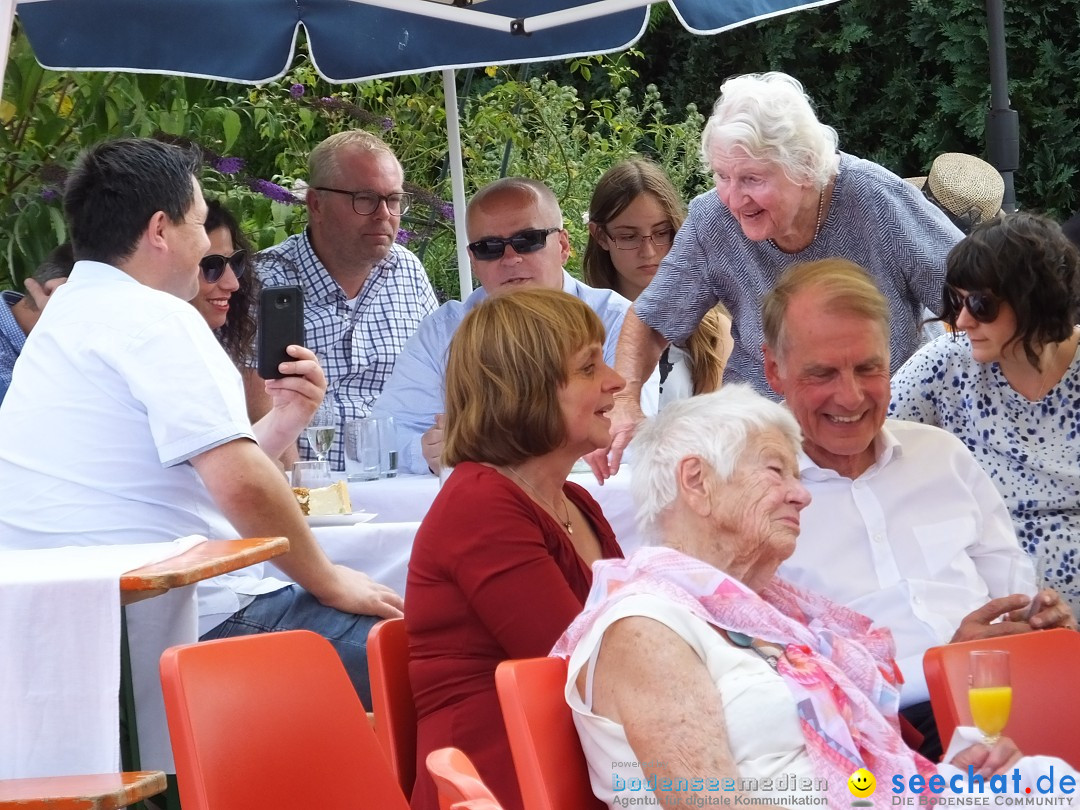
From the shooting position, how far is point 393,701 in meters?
2.45

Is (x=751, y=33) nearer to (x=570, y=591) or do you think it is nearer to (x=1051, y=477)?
(x=1051, y=477)

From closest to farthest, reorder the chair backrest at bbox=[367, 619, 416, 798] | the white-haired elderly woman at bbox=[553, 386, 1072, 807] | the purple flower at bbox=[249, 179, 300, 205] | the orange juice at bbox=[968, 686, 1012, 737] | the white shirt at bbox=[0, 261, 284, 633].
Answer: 1. the white-haired elderly woman at bbox=[553, 386, 1072, 807]
2. the orange juice at bbox=[968, 686, 1012, 737]
3. the chair backrest at bbox=[367, 619, 416, 798]
4. the white shirt at bbox=[0, 261, 284, 633]
5. the purple flower at bbox=[249, 179, 300, 205]

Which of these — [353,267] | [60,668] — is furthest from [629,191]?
[60,668]

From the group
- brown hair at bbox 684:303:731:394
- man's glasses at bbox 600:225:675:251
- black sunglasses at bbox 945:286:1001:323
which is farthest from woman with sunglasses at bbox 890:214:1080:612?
man's glasses at bbox 600:225:675:251

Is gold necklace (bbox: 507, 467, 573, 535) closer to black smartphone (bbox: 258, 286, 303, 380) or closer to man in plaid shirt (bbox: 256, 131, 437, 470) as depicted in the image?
black smartphone (bbox: 258, 286, 303, 380)

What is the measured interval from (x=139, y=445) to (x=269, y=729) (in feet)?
4.01

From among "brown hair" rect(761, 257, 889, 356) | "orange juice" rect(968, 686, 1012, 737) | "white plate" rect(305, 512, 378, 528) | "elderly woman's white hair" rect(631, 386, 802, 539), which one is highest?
"brown hair" rect(761, 257, 889, 356)

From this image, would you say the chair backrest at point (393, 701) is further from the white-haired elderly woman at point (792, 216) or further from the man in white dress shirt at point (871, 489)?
the white-haired elderly woman at point (792, 216)

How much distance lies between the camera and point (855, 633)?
2.39 meters

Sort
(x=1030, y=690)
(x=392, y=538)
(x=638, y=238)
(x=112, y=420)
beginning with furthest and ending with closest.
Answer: (x=638, y=238)
(x=392, y=538)
(x=112, y=420)
(x=1030, y=690)

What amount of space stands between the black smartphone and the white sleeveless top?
1.75 meters

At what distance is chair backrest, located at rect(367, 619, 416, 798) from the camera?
2439mm

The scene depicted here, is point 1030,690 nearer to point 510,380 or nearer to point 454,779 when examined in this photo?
point 510,380

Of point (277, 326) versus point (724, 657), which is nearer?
point (724, 657)
